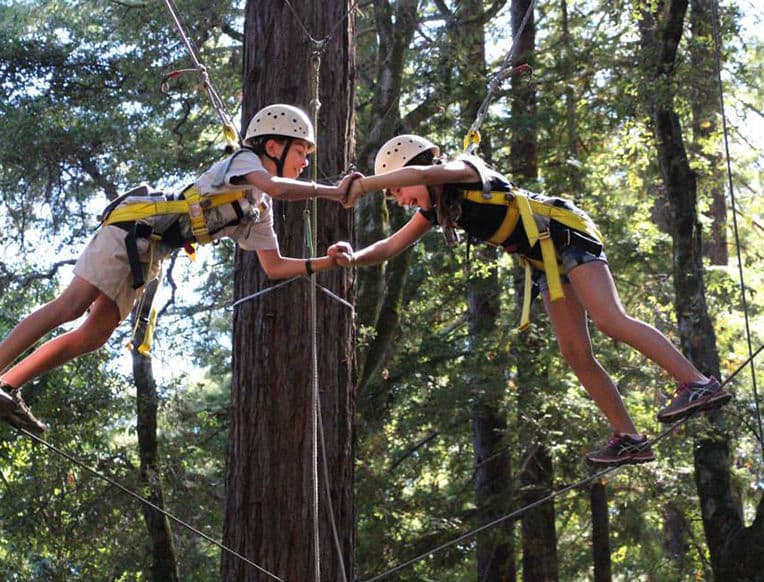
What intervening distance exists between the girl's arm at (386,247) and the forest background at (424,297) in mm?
4724

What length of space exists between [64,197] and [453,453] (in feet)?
18.0

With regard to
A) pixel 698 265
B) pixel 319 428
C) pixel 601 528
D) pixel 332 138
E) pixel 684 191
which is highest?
pixel 684 191

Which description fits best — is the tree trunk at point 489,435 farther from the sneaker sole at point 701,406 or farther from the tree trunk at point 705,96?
the sneaker sole at point 701,406

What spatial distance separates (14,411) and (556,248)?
2156 mm

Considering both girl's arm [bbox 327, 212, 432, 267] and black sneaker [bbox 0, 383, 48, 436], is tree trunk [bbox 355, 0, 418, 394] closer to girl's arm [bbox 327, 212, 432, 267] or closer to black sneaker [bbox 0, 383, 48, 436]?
girl's arm [bbox 327, 212, 432, 267]

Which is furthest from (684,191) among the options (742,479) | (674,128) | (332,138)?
(332,138)

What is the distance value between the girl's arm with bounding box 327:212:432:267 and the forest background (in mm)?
4724

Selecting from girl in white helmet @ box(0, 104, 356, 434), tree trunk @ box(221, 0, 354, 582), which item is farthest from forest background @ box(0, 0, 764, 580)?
girl in white helmet @ box(0, 104, 356, 434)

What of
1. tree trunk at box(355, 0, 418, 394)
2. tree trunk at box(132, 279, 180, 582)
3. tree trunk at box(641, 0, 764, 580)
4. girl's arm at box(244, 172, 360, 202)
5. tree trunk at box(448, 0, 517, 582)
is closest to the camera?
girl's arm at box(244, 172, 360, 202)

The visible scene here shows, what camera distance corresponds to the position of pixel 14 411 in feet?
14.4

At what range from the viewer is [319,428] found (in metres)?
5.12

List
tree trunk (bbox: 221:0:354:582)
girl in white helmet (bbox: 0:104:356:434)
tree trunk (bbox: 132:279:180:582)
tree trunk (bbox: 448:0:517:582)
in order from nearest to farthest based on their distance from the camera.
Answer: girl in white helmet (bbox: 0:104:356:434)
tree trunk (bbox: 221:0:354:582)
tree trunk (bbox: 448:0:517:582)
tree trunk (bbox: 132:279:180:582)

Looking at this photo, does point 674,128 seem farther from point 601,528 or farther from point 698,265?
point 601,528

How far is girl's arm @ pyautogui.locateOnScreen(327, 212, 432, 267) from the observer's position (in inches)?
184
